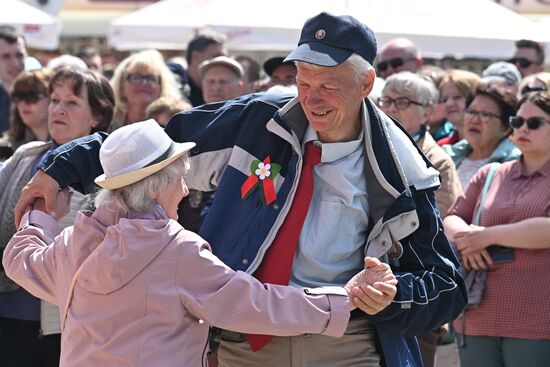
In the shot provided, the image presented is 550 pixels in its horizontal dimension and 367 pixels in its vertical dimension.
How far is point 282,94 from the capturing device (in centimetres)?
423

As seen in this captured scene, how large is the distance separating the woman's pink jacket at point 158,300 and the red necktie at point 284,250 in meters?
0.28

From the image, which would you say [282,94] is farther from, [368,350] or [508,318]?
[508,318]

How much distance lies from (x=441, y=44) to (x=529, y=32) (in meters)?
0.90

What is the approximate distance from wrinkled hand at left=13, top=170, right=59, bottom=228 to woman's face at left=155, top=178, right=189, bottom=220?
64cm

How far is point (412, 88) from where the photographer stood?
725 centimetres

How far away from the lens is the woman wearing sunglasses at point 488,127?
714cm

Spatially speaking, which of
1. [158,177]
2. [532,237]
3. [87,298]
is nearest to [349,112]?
[158,177]

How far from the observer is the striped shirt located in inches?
228

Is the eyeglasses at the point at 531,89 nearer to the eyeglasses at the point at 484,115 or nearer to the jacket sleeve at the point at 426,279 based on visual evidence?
the eyeglasses at the point at 484,115

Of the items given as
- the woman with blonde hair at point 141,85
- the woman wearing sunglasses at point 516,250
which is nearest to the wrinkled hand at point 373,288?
the woman wearing sunglasses at point 516,250

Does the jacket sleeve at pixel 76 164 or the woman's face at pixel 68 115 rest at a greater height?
the jacket sleeve at pixel 76 164

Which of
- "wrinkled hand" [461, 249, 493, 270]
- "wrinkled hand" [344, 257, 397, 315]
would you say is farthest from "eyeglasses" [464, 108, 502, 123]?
"wrinkled hand" [344, 257, 397, 315]

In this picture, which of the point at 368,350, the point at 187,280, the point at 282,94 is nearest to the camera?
the point at 187,280

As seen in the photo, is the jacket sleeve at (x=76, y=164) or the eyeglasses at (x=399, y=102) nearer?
the jacket sleeve at (x=76, y=164)
